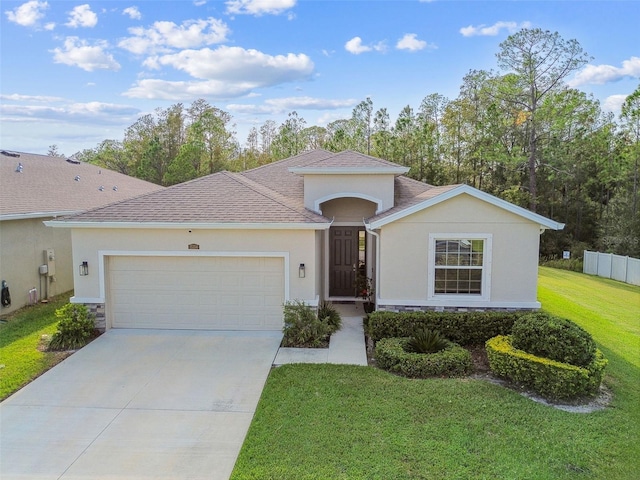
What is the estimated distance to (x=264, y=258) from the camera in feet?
35.2

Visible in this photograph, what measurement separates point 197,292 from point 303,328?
3073 millimetres

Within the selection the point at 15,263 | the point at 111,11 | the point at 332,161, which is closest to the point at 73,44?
the point at 111,11

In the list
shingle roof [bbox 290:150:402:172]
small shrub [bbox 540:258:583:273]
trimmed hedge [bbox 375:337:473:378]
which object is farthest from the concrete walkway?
small shrub [bbox 540:258:583:273]

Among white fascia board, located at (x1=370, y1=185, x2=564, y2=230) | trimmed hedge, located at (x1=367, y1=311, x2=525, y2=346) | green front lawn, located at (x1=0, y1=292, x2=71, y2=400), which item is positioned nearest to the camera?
green front lawn, located at (x1=0, y1=292, x2=71, y2=400)

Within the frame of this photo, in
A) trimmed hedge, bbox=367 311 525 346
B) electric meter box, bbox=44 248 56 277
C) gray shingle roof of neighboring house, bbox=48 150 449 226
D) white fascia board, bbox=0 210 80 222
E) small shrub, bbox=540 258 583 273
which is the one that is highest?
gray shingle roof of neighboring house, bbox=48 150 449 226

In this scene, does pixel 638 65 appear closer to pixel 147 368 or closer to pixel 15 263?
pixel 147 368

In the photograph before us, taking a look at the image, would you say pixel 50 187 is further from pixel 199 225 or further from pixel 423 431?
pixel 423 431

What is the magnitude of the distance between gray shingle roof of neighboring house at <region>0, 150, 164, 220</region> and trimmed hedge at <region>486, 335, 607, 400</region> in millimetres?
13566

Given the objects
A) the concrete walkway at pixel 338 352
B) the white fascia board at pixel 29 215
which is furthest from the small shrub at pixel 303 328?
the white fascia board at pixel 29 215

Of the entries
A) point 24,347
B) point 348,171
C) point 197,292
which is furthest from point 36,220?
point 348,171

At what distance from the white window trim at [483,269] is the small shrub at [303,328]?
2.86 m

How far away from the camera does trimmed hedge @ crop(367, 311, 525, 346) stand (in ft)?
32.1

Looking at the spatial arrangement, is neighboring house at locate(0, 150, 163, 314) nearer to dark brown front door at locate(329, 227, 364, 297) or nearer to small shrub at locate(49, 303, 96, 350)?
A: small shrub at locate(49, 303, 96, 350)

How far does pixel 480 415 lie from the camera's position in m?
6.57
